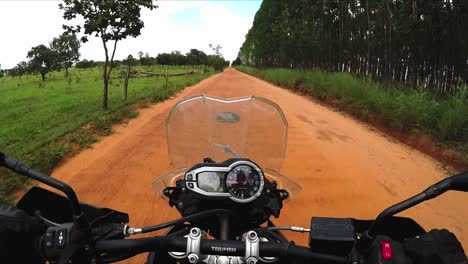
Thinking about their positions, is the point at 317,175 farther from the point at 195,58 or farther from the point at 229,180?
the point at 195,58

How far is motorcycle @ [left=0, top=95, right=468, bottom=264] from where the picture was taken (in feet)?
3.93

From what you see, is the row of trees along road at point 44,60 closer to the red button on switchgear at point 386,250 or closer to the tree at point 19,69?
the tree at point 19,69

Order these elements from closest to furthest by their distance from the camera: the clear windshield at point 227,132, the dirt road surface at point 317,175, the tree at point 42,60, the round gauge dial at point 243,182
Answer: the round gauge dial at point 243,182, the clear windshield at point 227,132, the dirt road surface at point 317,175, the tree at point 42,60

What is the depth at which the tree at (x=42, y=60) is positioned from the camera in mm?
37500

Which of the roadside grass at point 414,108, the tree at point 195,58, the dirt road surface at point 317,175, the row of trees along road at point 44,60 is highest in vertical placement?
the tree at point 195,58

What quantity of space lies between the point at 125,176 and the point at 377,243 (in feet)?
15.3

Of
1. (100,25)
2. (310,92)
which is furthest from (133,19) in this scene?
(310,92)

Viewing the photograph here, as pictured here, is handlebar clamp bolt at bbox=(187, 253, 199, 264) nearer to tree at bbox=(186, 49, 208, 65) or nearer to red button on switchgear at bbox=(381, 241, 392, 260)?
red button on switchgear at bbox=(381, 241, 392, 260)

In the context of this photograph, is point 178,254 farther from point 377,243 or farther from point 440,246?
point 440,246

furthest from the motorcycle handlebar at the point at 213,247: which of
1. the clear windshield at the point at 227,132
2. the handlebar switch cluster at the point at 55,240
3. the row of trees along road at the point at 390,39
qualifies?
the row of trees along road at the point at 390,39

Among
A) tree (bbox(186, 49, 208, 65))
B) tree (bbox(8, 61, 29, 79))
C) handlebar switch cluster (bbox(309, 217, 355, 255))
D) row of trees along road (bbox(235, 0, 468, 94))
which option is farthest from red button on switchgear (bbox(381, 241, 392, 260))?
tree (bbox(186, 49, 208, 65))

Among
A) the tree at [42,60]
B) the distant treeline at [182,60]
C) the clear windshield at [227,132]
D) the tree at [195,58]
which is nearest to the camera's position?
the clear windshield at [227,132]

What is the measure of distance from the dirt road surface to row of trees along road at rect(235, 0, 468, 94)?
337 centimetres

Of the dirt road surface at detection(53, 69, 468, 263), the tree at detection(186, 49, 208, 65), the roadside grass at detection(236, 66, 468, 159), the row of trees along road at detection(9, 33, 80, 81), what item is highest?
the tree at detection(186, 49, 208, 65)
